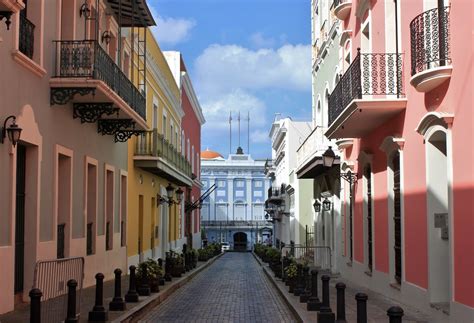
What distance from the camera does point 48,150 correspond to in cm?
1370

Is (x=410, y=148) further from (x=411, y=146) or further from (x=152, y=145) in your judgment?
(x=152, y=145)

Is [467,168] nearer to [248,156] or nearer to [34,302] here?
[34,302]

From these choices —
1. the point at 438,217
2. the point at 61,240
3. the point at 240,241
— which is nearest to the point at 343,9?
the point at 438,217

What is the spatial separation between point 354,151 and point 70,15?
8606 mm

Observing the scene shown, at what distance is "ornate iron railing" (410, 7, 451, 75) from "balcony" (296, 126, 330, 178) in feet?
39.1

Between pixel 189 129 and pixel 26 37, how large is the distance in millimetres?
34919

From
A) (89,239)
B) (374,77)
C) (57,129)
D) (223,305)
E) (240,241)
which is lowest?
(240,241)

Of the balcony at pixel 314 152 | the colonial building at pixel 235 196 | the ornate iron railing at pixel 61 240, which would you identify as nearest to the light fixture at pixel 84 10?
the ornate iron railing at pixel 61 240

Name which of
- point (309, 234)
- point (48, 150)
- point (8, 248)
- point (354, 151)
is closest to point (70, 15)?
point (48, 150)

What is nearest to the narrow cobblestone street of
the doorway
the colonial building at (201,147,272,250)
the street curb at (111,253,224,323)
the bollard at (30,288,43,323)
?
the street curb at (111,253,224,323)

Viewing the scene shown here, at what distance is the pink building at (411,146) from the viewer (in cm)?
978

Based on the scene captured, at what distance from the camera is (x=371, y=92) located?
46.9 feet

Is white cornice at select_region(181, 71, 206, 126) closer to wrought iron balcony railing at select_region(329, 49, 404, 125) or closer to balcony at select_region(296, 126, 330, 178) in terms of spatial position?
balcony at select_region(296, 126, 330, 178)

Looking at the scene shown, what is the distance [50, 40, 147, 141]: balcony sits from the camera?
1381 centimetres
